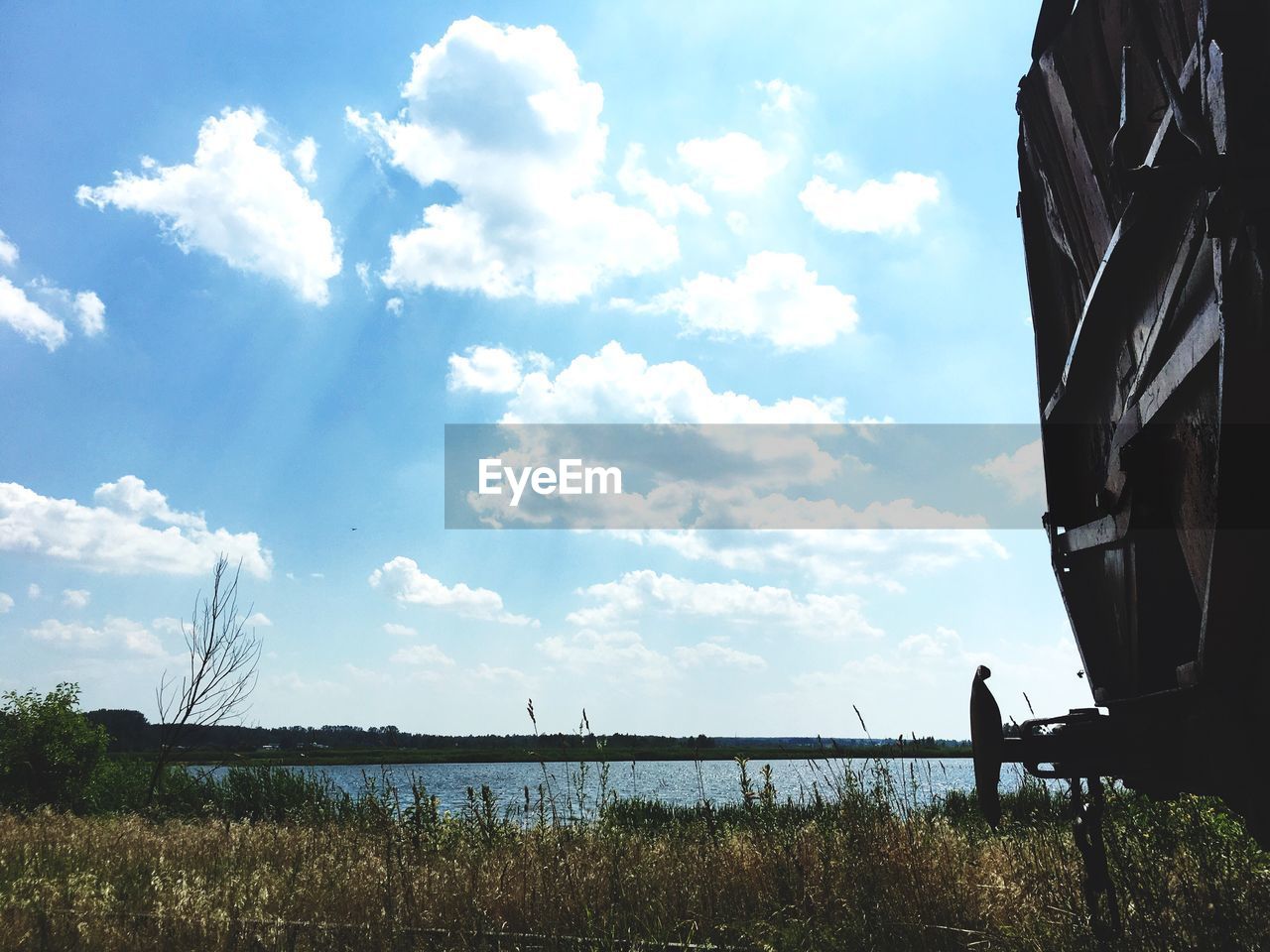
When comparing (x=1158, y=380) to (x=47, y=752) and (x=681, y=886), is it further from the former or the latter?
(x=47, y=752)

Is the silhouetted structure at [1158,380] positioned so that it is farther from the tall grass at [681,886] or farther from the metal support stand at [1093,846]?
the tall grass at [681,886]

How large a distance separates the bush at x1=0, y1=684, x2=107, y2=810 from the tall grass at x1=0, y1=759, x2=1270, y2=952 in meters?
11.8

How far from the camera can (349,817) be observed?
32.5 ft

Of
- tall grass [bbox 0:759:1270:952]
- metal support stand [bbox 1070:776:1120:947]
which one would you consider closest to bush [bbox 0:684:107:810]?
tall grass [bbox 0:759:1270:952]

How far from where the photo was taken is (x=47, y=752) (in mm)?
17500

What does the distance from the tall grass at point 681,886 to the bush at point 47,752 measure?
11.8 m

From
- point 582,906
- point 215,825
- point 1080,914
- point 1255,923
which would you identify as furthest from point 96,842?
point 1255,923

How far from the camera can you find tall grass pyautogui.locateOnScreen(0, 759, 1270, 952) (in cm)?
476

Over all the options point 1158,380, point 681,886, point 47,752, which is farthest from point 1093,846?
point 47,752

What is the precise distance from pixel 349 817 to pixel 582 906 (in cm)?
545

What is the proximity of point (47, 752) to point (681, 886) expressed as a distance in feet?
58.0

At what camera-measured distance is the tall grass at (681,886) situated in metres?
4.76

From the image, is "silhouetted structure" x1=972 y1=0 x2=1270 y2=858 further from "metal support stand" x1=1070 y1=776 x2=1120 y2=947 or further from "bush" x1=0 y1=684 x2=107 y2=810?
"bush" x1=0 y1=684 x2=107 y2=810

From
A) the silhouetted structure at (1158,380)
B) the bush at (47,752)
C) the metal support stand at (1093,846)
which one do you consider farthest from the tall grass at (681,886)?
the bush at (47,752)
